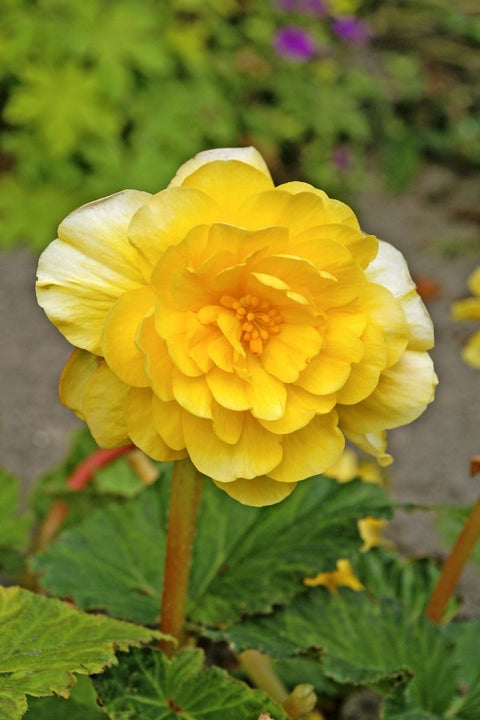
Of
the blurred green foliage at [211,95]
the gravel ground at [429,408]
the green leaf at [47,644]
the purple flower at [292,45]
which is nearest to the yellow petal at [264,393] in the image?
the green leaf at [47,644]

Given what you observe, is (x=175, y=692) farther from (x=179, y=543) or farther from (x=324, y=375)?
(x=324, y=375)

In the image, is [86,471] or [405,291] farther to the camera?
[86,471]

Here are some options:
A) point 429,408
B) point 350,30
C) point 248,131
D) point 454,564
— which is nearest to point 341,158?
point 248,131

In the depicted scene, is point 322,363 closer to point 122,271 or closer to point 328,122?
point 122,271

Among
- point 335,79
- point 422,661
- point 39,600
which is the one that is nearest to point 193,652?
point 39,600

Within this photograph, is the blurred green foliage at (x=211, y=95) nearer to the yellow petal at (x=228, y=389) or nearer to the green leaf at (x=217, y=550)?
the green leaf at (x=217, y=550)

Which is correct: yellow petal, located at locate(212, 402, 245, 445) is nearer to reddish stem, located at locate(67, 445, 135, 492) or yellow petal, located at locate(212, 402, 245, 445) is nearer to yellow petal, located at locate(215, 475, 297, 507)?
yellow petal, located at locate(215, 475, 297, 507)
